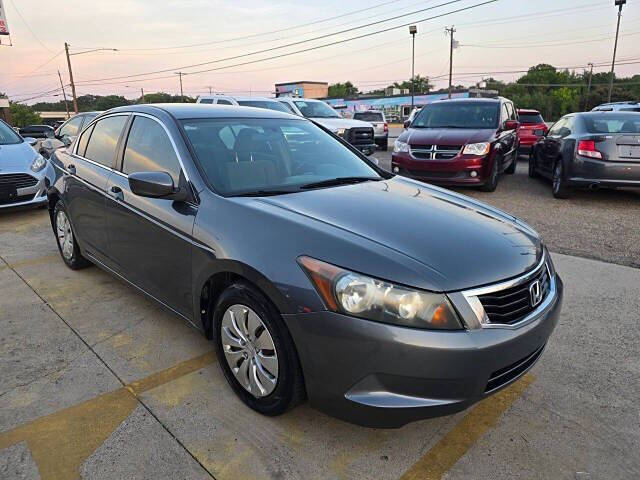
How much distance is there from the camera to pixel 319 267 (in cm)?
210

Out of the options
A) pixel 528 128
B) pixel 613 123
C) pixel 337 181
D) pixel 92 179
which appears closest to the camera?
pixel 337 181

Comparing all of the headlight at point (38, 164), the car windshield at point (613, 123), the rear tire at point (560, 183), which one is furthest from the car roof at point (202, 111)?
the car windshield at point (613, 123)

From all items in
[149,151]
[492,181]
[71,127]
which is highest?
[149,151]

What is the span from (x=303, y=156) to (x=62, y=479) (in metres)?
2.40

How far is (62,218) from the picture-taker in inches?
188

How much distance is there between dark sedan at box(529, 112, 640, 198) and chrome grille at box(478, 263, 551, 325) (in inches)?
235

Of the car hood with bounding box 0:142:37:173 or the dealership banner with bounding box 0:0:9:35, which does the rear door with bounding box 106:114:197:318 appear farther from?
the dealership banner with bounding box 0:0:9:35

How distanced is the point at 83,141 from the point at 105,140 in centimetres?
61

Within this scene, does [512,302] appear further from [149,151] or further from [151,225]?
[149,151]

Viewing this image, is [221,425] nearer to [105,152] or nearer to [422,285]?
[422,285]

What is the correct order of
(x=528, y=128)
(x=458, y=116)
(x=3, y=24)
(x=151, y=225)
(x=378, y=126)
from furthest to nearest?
(x=3, y=24) → (x=378, y=126) → (x=528, y=128) → (x=458, y=116) → (x=151, y=225)

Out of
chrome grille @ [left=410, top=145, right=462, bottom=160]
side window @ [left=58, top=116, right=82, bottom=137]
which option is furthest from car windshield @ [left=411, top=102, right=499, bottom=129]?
side window @ [left=58, top=116, right=82, bottom=137]

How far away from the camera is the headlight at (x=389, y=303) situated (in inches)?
77.6

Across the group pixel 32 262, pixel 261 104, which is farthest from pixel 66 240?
pixel 261 104
